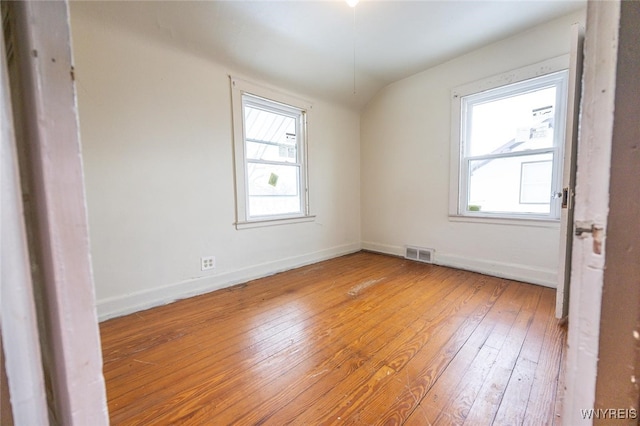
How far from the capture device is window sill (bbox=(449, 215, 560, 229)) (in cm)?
230

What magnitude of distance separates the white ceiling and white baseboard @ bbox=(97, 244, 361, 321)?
2029 mm

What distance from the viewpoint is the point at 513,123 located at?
100 inches

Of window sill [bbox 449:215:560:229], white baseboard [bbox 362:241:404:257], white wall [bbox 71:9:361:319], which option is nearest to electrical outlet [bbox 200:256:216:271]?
white wall [bbox 71:9:361:319]

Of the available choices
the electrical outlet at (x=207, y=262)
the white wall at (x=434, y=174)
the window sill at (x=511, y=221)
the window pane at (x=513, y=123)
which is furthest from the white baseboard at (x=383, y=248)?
the electrical outlet at (x=207, y=262)

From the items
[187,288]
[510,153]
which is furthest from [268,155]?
[510,153]

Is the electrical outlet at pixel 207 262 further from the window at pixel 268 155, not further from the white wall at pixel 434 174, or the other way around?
the white wall at pixel 434 174

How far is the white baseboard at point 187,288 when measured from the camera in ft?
6.20

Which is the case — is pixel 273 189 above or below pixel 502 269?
above

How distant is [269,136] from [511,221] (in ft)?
8.98

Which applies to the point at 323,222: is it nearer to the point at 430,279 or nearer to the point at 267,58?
the point at 430,279

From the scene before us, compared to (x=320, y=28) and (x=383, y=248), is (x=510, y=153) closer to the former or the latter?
(x=383, y=248)

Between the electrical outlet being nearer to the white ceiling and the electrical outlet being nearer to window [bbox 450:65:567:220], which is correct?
the white ceiling

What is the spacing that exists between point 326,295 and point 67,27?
217 cm

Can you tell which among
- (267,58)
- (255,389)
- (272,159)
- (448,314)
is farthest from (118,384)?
(267,58)
